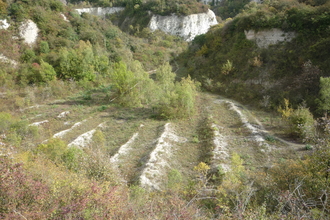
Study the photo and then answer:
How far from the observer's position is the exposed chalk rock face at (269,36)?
28.7 meters

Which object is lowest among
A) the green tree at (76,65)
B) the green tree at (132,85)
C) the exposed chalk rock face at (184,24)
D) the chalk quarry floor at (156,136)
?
the chalk quarry floor at (156,136)

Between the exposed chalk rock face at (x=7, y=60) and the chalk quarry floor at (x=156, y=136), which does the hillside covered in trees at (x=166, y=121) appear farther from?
the exposed chalk rock face at (x=7, y=60)

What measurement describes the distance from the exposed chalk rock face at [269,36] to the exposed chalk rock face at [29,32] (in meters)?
37.3

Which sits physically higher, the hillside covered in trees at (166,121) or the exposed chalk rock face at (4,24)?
the exposed chalk rock face at (4,24)

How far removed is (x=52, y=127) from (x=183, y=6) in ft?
196

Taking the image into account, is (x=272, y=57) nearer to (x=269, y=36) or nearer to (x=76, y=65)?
(x=269, y=36)

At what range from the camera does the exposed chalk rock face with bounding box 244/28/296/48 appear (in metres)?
28.7

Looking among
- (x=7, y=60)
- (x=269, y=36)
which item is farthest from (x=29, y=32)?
(x=269, y=36)

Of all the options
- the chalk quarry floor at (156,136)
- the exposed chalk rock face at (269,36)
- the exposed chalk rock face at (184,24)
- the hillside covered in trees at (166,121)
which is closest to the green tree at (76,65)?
the hillside covered in trees at (166,121)

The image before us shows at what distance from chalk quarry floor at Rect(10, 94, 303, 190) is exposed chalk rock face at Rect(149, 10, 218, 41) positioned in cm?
4608

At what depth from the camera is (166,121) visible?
74.9 ft

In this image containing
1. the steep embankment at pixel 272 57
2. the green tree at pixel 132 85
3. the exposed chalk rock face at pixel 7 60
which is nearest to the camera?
the steep embankment at pixel 272 57

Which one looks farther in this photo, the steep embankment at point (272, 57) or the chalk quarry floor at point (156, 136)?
the steep embankment at point (272, 57)

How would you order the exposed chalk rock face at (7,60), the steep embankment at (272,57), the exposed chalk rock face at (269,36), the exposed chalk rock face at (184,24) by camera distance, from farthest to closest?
the exposed chalk rock face at (184,24) → the exposed chalk rock face at (7,60) → the exposed chalk rock face at (269,36) → the steep embankment at (272,57)
